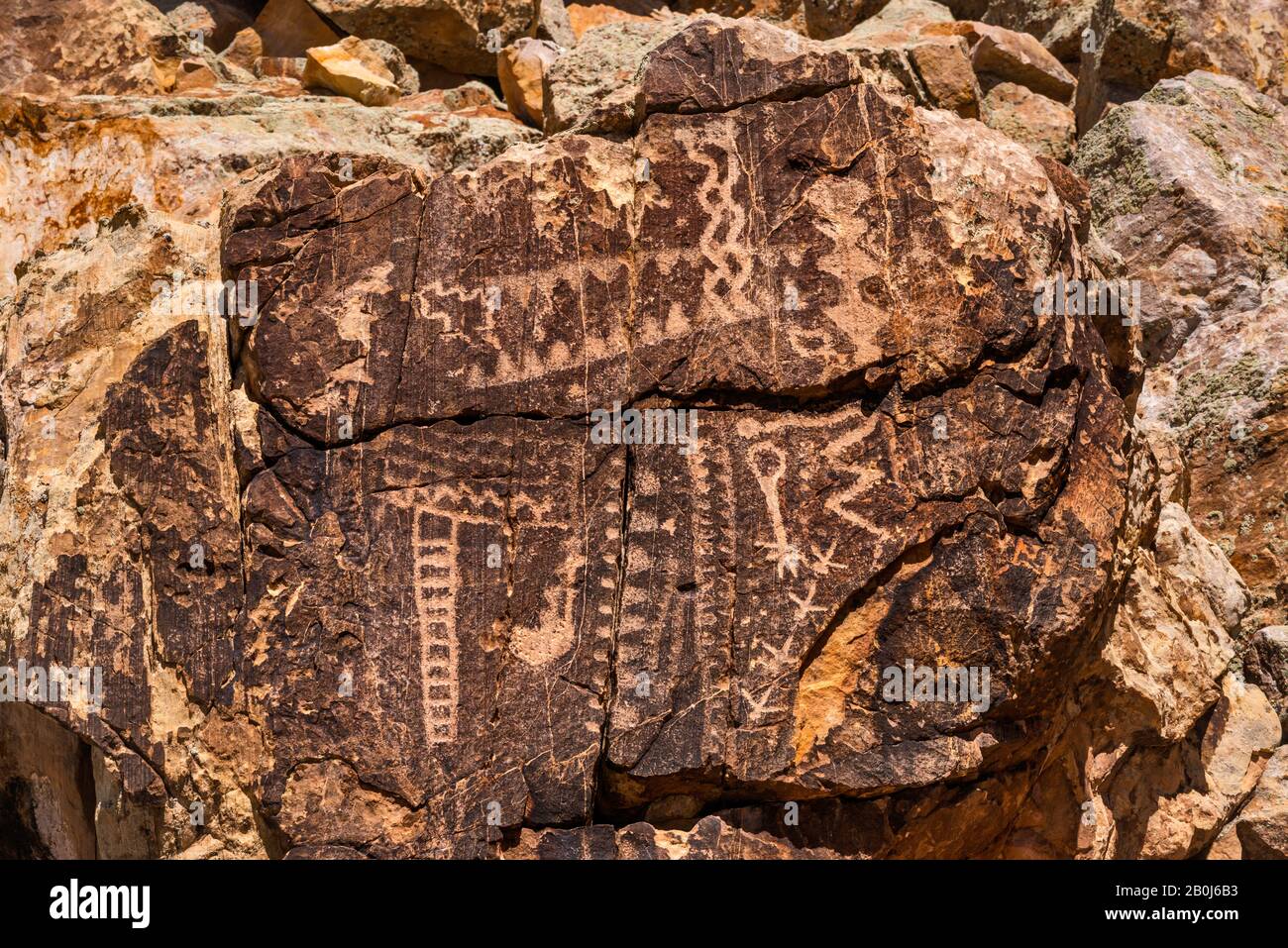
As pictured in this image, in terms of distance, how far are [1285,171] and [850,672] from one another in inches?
171

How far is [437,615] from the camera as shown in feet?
16.5

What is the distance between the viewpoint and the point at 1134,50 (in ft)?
27.4

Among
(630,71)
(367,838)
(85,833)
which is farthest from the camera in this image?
(630,71)

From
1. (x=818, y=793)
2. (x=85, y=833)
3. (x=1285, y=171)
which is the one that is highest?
(x=1285, y=171)

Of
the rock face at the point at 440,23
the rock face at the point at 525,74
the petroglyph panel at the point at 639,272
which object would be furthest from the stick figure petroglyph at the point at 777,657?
the rock face at the point at 440,23

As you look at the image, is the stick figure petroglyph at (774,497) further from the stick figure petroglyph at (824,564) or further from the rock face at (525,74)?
the rock face at (525,74)

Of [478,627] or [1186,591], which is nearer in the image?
[478,627]

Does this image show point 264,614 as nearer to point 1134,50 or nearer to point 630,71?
point 630,71

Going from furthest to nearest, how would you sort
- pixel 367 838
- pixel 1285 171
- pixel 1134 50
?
pixel 1134 50
pixel 1285 171
pixel 367 838

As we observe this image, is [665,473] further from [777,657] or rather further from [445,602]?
[445,602]

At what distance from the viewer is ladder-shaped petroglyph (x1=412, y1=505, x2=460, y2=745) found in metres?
4.97

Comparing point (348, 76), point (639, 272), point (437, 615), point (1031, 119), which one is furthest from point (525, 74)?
point (437, 615)

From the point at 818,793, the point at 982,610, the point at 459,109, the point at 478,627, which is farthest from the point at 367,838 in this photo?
the point at 459,109

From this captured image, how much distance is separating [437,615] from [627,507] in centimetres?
71
